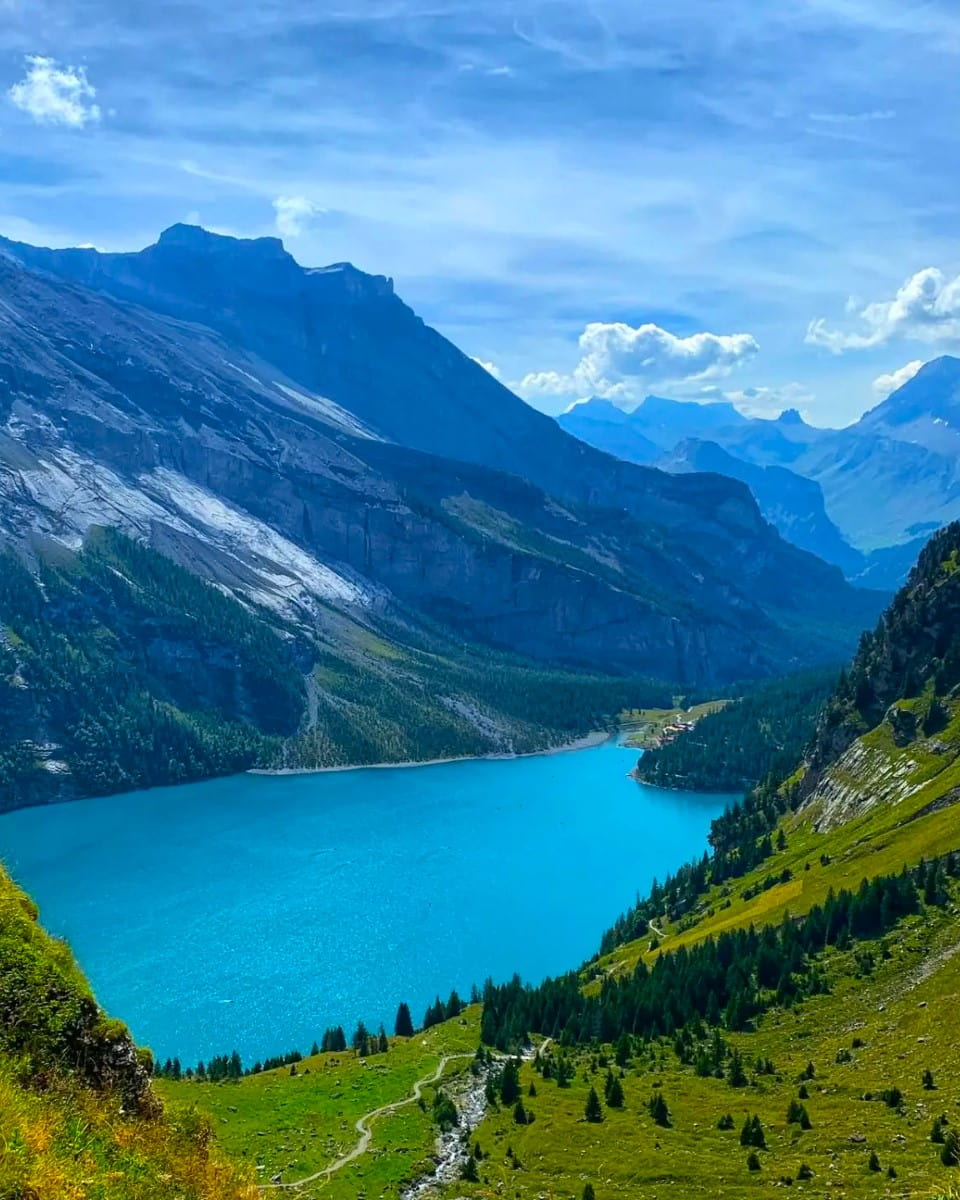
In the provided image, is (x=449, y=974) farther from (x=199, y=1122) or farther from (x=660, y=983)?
(x=199, y=1122)

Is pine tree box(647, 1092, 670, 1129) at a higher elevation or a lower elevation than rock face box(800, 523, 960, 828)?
lower

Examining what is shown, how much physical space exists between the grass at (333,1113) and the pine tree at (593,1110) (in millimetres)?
9957

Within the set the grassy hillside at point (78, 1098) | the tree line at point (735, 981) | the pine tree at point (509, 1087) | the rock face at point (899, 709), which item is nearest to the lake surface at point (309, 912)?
the tree line at point (735, 981)

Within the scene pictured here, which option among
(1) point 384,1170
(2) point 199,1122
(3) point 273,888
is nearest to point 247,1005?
(3) point 273,888

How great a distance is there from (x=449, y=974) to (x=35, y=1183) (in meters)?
119

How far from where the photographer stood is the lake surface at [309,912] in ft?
379

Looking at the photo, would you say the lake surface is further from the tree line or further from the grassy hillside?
the grassy hillside

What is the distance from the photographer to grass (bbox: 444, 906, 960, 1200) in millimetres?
49750

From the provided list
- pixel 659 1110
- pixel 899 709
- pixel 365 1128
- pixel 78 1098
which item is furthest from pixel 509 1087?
pixel 899 709

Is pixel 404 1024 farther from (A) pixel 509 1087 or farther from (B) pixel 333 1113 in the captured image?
(A) pixel 509 1087

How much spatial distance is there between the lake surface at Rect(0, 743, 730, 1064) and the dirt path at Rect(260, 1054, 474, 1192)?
110ft

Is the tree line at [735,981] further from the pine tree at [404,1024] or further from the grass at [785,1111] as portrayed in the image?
the pine tree at [404,1024]

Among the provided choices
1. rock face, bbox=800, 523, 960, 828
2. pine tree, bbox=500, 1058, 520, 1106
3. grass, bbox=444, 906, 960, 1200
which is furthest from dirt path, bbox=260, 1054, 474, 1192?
rock face, bbox=800, 523, 960, 828

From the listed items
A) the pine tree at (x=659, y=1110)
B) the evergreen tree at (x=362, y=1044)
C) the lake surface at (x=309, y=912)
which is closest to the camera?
the pine tree at (x=659, y=1110)
